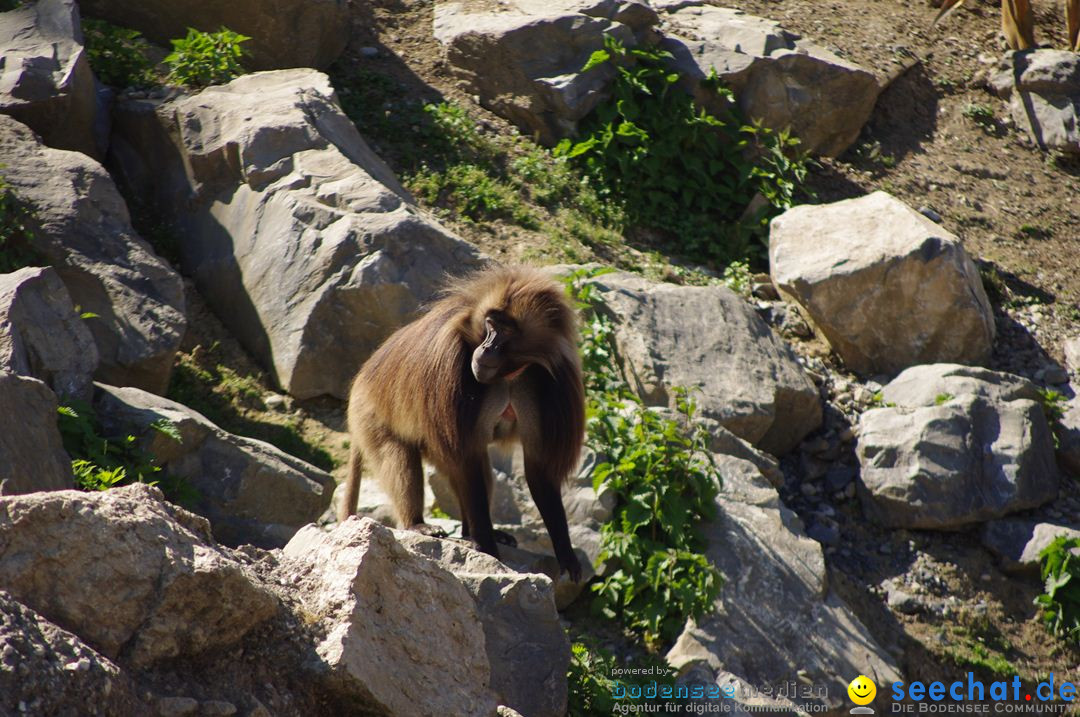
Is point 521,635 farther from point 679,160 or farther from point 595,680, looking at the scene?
point 679,160

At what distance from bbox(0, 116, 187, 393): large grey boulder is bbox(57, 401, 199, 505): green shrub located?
1046 mm

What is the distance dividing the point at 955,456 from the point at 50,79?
22.5 ft

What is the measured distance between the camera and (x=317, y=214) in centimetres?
728

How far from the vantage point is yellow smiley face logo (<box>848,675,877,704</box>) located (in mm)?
5727

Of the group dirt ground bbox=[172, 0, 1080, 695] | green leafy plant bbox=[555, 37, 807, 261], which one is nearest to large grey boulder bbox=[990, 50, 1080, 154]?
dirt ground bbox=[172, 0, 1080, 695]

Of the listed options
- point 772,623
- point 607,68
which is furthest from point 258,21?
point 772,623

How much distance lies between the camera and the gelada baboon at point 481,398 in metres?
5.02

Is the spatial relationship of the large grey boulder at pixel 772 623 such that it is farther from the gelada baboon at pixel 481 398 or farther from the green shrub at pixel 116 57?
the green shrub at pixel 116 57

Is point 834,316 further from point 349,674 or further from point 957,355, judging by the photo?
point 349,674

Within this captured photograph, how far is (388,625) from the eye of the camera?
3.08 m

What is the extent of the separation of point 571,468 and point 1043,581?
3667 mm

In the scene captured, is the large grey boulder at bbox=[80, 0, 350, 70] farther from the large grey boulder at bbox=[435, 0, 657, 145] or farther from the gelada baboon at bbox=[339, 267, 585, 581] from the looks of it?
the gelada baboon at bbox=[339, 267, 585, 581]

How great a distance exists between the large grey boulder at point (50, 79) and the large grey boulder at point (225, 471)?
2730 mm

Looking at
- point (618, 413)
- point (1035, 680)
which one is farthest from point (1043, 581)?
point (618, 413)
